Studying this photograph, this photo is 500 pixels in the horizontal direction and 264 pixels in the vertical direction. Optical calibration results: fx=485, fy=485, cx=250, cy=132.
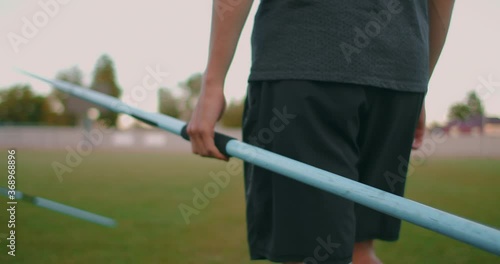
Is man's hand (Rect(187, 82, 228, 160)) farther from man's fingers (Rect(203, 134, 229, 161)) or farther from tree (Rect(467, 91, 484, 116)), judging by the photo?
tree (Rect(467, 91, 484, 116))

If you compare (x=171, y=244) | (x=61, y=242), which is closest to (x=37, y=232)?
(x=61, y=242)

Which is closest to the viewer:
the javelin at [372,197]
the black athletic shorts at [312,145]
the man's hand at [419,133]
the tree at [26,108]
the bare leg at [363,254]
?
the javelin at [372,197]

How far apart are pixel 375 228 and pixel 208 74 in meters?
0.48

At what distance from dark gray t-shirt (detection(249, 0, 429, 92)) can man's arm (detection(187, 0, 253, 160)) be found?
0.04 meters

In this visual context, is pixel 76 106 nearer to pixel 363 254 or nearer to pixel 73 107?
pixel 73 107

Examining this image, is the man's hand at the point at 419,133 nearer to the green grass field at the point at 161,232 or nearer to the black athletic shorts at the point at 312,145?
the black athletic shorts at the point at 312,145

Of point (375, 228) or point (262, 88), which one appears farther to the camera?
point (375, 228)

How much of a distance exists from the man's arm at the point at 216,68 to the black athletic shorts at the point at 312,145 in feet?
0.21

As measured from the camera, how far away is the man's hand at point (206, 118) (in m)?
0.92

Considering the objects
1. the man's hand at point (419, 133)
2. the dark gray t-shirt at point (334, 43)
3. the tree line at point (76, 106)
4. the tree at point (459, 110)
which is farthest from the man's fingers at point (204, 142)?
the tree line at point (76, 106)

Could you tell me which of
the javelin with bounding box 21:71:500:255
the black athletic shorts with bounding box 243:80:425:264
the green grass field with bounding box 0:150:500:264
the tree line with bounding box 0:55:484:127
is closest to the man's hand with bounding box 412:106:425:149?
the black athletic shorts with bounding box 243:80:425:264

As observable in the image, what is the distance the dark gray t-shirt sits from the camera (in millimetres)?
835

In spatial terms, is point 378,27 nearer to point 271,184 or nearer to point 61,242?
point 271,184

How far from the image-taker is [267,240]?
90 cm
